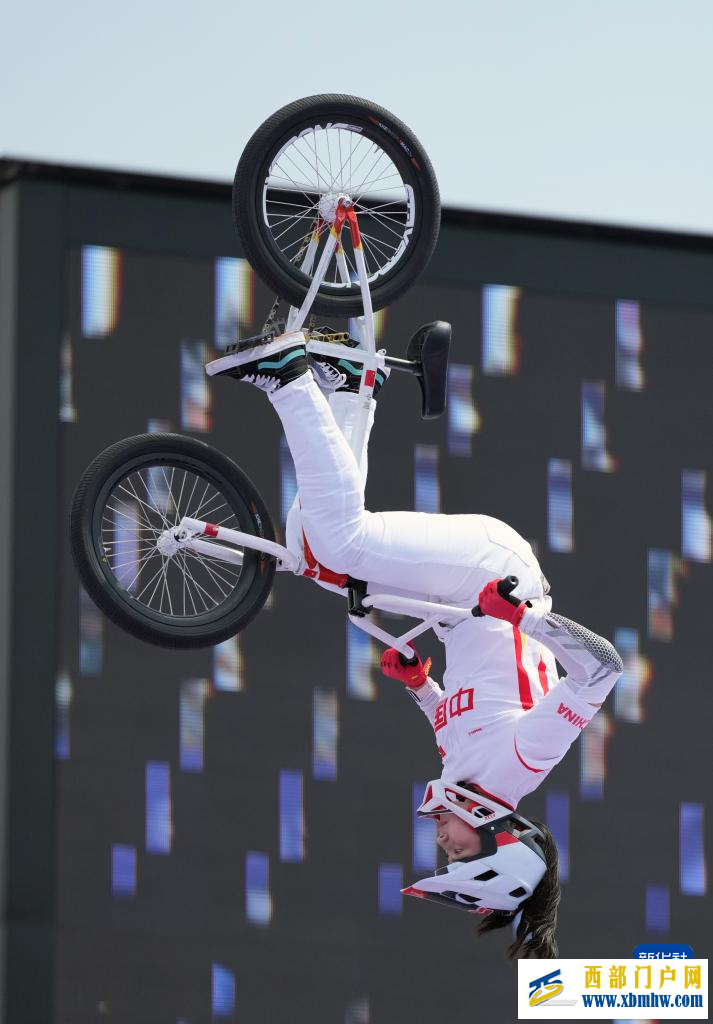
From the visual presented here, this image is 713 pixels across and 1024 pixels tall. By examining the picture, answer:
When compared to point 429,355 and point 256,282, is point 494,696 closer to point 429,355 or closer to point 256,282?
point 429,355

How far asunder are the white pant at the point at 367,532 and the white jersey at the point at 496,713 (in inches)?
7.2

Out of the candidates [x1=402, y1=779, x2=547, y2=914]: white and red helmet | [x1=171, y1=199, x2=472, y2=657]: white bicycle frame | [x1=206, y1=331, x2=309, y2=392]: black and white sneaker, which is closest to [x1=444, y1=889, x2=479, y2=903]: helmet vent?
[x1=402, y1=779, x2=547, y2=914]: white and red helmet

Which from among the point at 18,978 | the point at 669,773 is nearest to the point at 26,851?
the point at 18,978

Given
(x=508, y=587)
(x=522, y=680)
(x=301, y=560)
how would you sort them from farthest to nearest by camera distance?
(x=522, y=680) < (x=301, y=560) < (x=508, y=587)

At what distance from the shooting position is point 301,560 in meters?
5.20

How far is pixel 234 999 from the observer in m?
7.39

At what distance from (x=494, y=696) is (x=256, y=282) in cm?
288

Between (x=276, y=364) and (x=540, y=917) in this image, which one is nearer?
(x=276, y=364)

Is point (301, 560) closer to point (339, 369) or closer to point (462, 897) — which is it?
point (339, 369)

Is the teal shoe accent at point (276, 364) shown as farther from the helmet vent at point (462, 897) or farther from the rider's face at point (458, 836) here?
the helmet vent at point (462, 897)

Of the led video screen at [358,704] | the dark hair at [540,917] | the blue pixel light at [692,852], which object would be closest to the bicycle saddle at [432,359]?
the dark hair at [540,917]

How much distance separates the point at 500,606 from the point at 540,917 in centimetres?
120

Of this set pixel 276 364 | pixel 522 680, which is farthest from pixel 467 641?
pixel 276 364

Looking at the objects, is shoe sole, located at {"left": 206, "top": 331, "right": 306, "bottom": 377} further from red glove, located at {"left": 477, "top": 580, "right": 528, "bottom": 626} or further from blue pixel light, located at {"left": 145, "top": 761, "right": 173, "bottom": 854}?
blue pixel light, located at {"left": 145, "top": 761, "right": 173, "bottom": 854}
